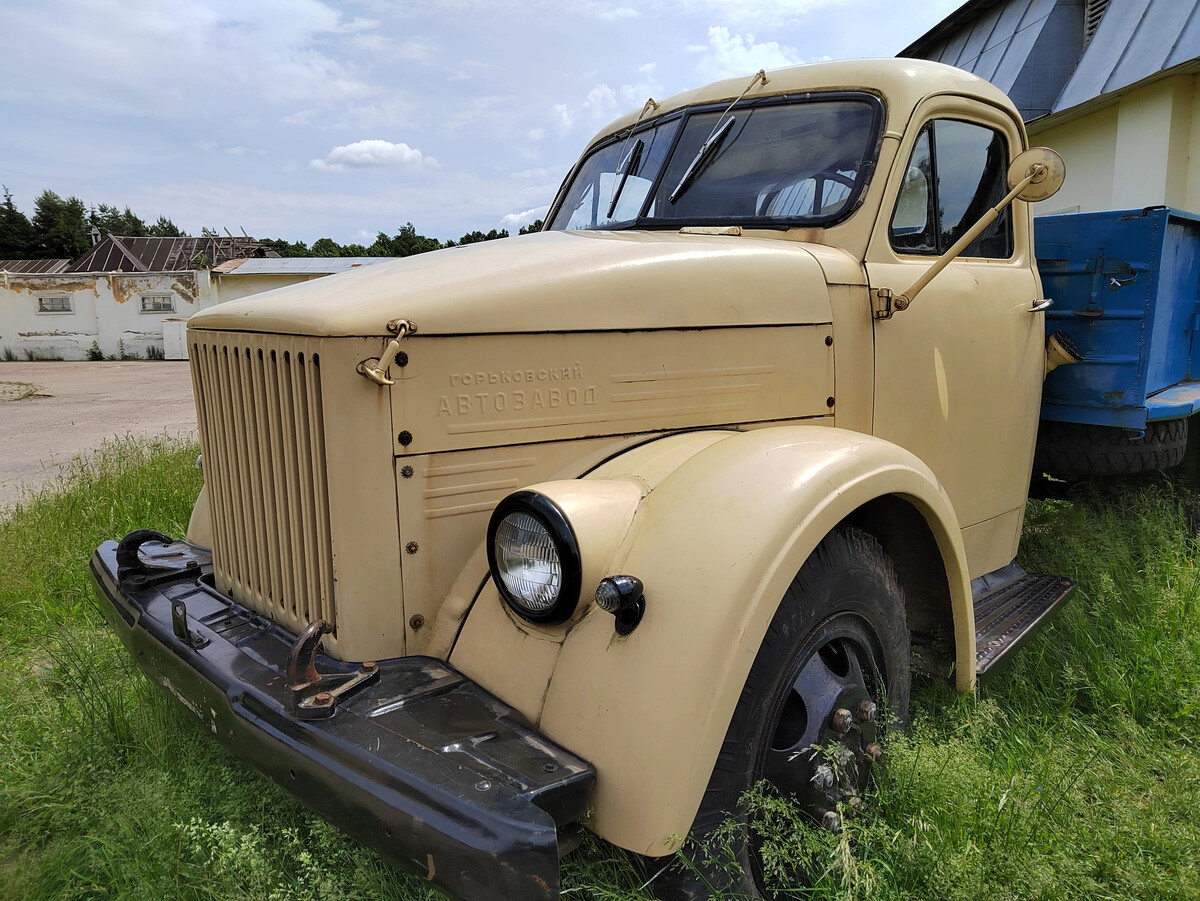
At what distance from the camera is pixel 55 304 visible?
24484 mm

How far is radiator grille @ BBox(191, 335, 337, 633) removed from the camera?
6.27ft

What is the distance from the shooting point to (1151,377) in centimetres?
351

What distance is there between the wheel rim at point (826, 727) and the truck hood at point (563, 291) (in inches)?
34.5

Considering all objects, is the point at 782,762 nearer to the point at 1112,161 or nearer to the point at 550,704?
the point at 550,704

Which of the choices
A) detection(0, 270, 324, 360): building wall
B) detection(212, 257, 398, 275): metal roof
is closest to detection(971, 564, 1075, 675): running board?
detection(212, 257, 398, 275): metal roof

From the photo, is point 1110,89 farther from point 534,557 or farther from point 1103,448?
point 534,557

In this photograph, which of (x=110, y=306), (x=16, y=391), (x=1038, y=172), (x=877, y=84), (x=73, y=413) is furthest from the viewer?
(x=110, y=306)

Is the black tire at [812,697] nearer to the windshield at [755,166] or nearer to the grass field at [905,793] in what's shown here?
the grass field at [905,793]

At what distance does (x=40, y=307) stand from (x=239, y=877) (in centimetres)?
2757

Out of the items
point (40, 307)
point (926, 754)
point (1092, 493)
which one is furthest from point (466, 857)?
point (40, 307)

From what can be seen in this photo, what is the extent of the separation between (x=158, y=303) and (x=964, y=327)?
26.0 m

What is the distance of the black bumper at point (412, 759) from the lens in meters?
1.43

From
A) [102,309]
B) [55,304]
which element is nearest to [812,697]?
[102,309]

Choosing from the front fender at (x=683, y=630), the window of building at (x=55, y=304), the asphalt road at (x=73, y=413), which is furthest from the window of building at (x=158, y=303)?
the front fender at (x=683, y=630)
